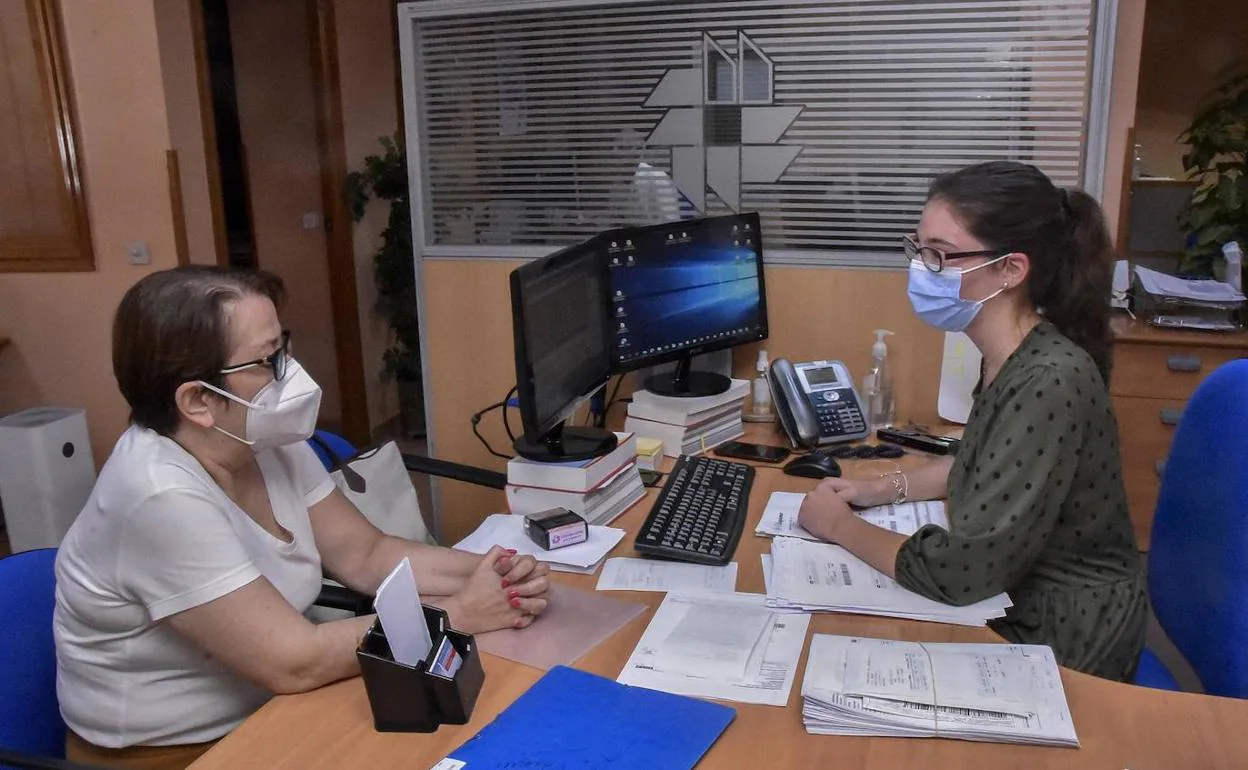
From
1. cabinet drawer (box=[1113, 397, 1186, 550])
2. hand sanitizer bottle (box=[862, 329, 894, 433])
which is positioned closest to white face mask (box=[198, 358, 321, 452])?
hand sanitizer bottle (box=[862, 329, 894, 433])

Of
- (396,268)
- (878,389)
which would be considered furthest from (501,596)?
(396,268)

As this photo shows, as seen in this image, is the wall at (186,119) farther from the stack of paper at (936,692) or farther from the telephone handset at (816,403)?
the stack of paper at (936,692)

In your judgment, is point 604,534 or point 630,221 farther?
point 630,221

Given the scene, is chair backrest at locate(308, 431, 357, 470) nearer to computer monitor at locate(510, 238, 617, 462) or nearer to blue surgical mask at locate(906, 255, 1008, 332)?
computer monitor at locate(510, 238, 617, 462)

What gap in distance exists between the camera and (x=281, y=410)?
4.53ft

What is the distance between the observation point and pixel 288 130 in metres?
4.33

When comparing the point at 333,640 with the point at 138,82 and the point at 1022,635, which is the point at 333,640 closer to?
the point at 1022,635

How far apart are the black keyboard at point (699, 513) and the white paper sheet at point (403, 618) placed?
493 millimetres

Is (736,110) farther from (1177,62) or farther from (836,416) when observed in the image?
(1177,62)

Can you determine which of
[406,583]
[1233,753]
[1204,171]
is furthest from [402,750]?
[1204,171]

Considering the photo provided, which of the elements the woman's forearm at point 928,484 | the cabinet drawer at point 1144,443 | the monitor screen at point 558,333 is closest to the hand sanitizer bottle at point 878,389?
the woman's forearm at point 928,484

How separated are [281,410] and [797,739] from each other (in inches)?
33.4

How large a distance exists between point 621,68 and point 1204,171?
2425 mm

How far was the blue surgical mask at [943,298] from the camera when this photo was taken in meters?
1.56
